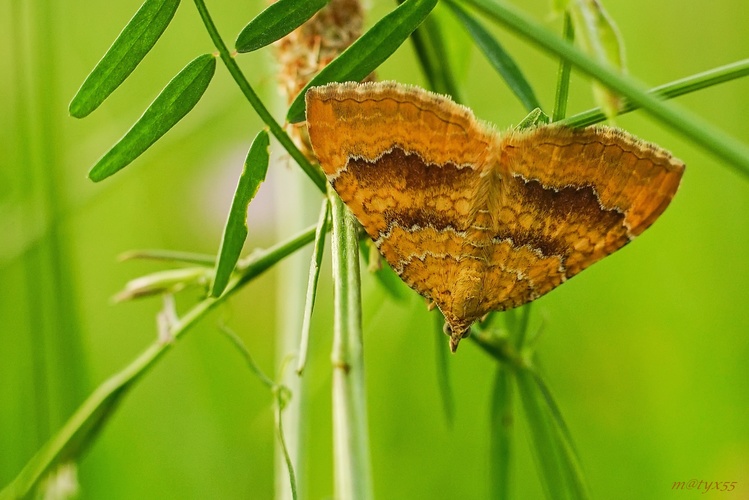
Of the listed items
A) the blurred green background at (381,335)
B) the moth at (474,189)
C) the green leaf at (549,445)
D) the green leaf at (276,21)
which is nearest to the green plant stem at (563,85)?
the moth at (474,189)

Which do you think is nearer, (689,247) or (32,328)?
(32,328)

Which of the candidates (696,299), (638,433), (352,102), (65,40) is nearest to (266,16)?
(352,102)

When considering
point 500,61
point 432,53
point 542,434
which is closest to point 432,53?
point 432,53

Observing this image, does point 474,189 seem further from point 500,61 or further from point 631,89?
point 631,89

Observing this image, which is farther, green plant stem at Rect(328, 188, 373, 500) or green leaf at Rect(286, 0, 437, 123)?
green leaf at Rect(286, 0, 437, 123)

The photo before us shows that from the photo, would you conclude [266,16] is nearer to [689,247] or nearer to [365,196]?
[365,196]

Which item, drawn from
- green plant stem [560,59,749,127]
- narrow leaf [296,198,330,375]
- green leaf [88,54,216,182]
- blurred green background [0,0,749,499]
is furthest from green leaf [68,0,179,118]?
blurred green background [0,0,749,499]

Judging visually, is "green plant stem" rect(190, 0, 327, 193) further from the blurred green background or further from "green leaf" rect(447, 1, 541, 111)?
the blurred green background
